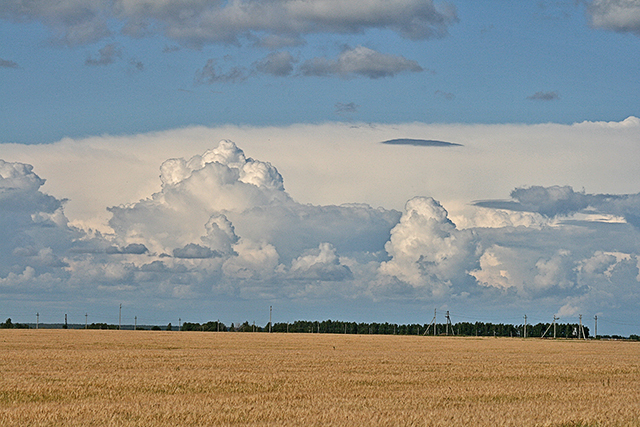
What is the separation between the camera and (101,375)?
33625 mm

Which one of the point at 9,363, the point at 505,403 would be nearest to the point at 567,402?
the point at 505,403

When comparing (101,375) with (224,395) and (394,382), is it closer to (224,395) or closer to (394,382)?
(224,395)

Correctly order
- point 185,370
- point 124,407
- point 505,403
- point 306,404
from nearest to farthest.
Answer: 1. point 124,407
2. point 306,404
3. point 505,403
4. point 185,370

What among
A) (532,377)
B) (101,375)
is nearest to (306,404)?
(101,375)

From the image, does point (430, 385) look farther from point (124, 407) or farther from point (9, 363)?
point (9, 363)

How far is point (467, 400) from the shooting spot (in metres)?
27.4

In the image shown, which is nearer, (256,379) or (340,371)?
(256,379)

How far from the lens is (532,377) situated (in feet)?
129

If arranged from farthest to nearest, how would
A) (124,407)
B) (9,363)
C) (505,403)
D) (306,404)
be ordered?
(9,363) → (505,403) → (306,404) → (124,407)

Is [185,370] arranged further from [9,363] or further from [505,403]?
[505,403]

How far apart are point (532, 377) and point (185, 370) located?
1827 cm

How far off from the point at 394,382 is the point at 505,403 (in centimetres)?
814

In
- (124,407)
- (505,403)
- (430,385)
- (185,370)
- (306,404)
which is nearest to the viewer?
(124,407)

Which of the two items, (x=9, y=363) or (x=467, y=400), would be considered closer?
(x=467, y=400)
